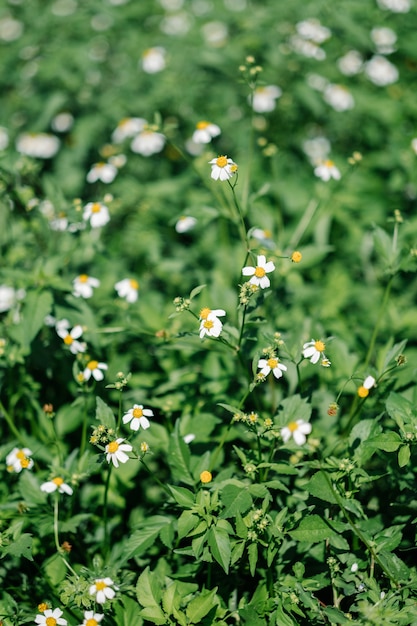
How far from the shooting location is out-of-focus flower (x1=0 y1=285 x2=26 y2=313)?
9.71 feet

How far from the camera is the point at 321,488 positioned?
1989 millimetres

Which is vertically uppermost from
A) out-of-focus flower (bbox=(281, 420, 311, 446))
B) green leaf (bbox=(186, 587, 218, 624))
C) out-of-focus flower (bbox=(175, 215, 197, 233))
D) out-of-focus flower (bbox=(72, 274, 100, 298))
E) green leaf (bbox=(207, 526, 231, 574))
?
out-of-focus flower (bbox=(281, 420, 311, 446))

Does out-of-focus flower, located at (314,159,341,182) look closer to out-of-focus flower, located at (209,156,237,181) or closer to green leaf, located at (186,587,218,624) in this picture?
out-of-focus flower, located at (209,156,237,181)

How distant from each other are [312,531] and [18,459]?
1166 mm

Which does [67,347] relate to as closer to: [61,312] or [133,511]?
[61,312]

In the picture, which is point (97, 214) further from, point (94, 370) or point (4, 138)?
point (4, 138)

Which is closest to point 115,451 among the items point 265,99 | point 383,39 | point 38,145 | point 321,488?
point 321,488

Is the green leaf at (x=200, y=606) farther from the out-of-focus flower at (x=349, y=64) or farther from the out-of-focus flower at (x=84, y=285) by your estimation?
the out-of-focus flower at (x=349, y=64)

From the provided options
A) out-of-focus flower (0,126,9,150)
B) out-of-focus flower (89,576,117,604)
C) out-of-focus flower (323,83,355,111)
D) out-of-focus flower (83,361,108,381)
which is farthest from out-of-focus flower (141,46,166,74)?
out-of-focus flower (89,576,117,604)

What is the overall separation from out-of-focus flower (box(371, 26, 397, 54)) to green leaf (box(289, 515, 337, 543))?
353 centimetres

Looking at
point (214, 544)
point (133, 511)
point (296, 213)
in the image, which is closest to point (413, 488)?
point (214, 544)

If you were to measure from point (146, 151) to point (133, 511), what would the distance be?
7.77 feet

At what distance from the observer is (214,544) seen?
191 cm

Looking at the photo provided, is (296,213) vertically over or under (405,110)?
under
